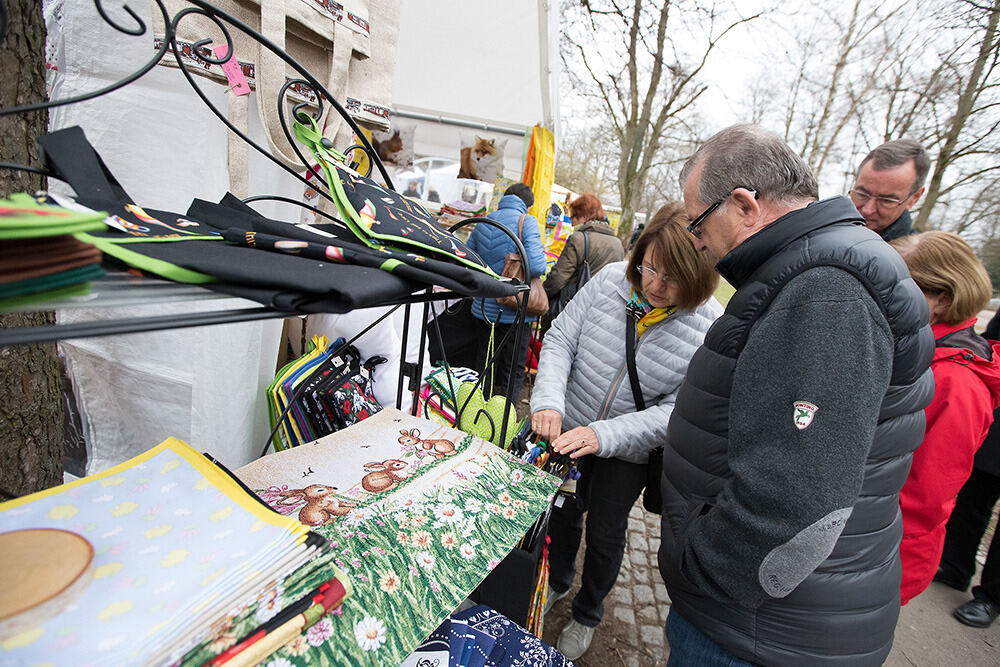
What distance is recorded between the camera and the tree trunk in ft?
3.28

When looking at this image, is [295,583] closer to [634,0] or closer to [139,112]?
[139,112]

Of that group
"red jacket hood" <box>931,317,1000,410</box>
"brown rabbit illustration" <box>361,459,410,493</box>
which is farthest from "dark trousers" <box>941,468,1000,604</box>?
"brown rabbit illustration" <box>361,459,410,493</box>

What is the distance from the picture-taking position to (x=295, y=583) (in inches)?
24.1

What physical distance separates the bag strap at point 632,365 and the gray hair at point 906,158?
167cm

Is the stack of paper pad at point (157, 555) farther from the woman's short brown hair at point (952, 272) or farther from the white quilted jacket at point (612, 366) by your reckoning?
the woman's short brown hair at point (952, 272)

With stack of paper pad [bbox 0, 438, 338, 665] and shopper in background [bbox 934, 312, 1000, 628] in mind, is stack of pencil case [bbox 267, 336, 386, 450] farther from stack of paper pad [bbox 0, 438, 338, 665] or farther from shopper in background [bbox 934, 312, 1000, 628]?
shopper in background [bbox 934, 312, 1000, 628]

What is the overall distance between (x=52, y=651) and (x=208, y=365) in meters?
1.27

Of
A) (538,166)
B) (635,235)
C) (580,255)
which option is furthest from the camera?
(635,235)

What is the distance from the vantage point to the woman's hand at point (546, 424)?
5.48ft

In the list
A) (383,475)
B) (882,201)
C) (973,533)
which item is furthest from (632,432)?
(973,533)

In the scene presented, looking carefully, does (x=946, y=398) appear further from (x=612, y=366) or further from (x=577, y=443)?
(x=577, y=443)

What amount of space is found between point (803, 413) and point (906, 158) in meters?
2.17

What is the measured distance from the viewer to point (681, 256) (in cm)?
168

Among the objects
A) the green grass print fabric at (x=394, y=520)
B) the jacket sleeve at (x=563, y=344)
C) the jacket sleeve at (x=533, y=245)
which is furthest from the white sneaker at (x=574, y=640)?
the jacket sleeve at (x=533, y=245)
